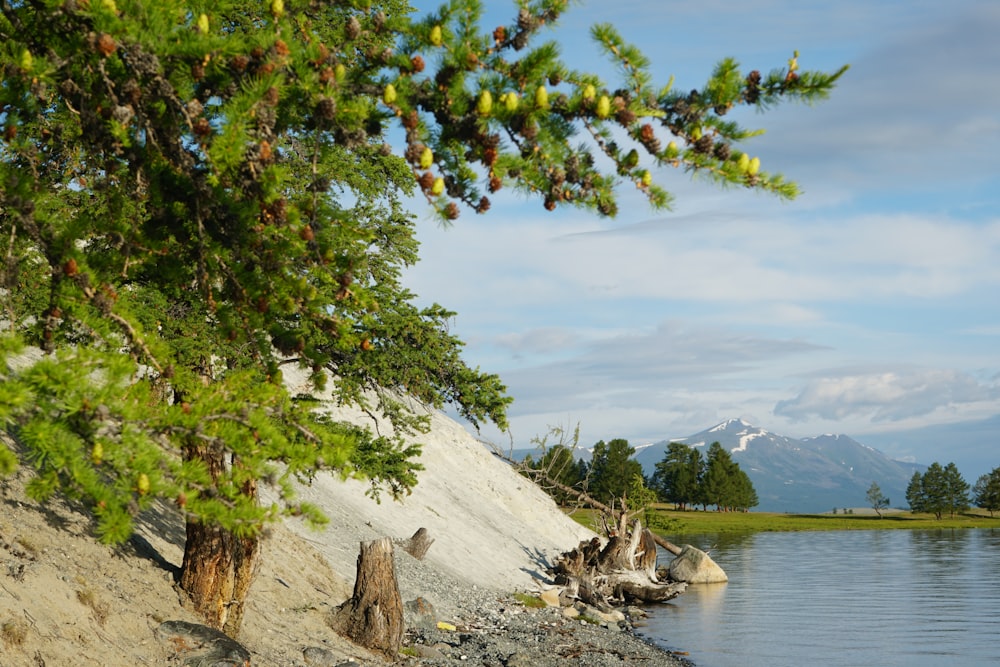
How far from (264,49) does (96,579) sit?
9754 mm

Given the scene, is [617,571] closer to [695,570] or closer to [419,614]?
[695,570]

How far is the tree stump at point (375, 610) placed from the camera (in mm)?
17031

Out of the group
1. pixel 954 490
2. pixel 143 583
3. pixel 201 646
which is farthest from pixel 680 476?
pixel 201 646

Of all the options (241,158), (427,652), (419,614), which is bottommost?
(427,652)

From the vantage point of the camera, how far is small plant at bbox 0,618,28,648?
A: 10.3m

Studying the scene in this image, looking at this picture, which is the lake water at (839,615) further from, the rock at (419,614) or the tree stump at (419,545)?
the rock at (419,614)

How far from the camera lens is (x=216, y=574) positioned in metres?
14.2

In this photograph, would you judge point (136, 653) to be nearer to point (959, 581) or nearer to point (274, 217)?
point (274, 217)

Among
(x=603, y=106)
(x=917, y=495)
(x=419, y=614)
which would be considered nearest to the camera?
(x=603, y=106)

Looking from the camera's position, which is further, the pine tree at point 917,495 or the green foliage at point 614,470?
the pine tree at point 917,495

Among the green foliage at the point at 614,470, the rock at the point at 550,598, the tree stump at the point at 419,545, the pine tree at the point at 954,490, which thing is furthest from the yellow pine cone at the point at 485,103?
the pine tree at the point at 954,490

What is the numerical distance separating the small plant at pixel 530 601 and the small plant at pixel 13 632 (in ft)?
66.1

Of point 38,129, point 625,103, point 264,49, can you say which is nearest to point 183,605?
point 38,129

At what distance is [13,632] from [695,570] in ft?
133
